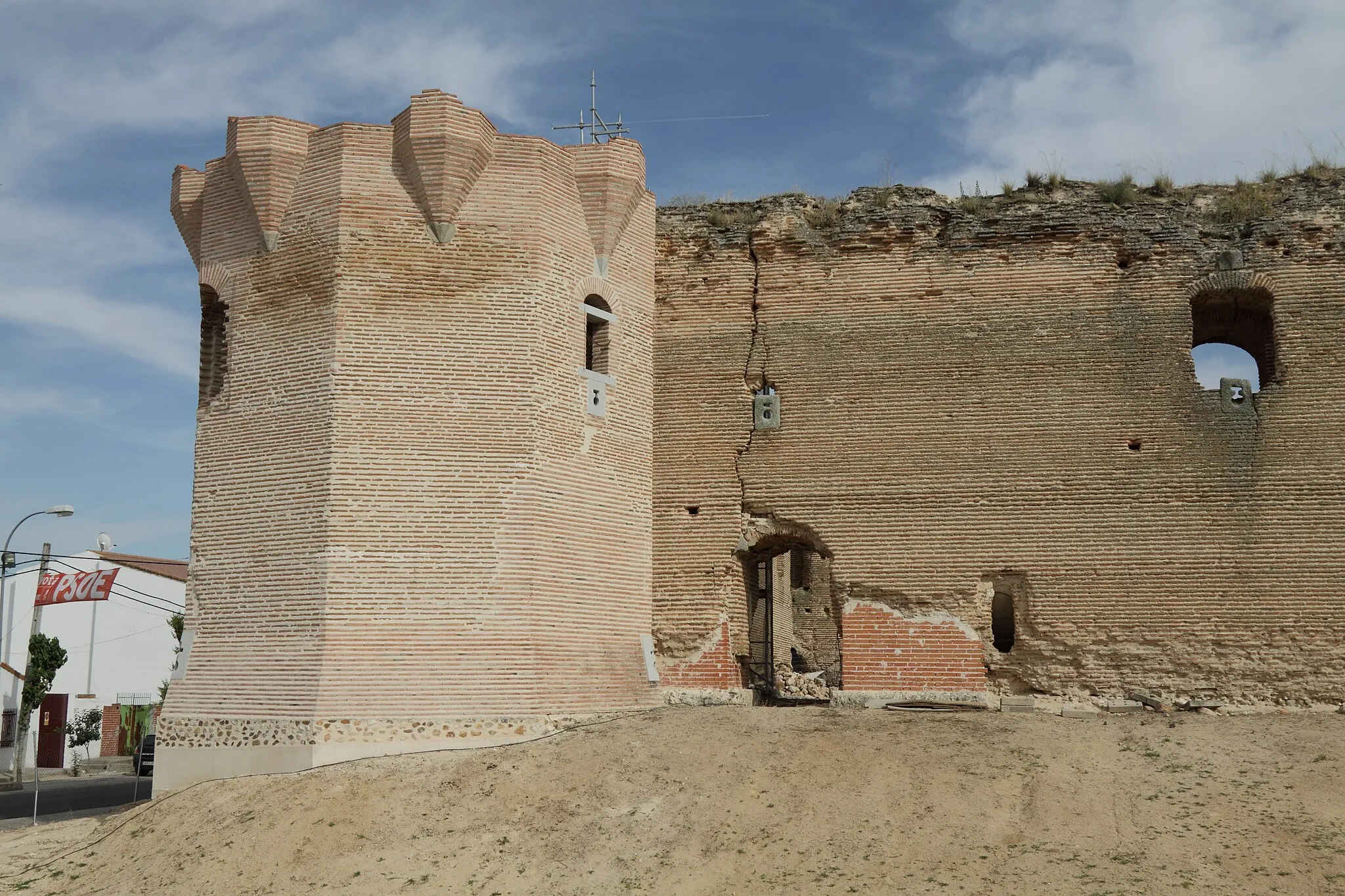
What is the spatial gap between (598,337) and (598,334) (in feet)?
0.17

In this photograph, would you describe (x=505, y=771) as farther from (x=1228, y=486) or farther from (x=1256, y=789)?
(x=1228, y=486)

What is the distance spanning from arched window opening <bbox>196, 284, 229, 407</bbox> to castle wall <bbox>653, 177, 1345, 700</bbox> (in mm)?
5054

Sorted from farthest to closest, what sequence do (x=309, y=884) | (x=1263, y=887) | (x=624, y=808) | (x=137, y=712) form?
(x=137, y=712), (x=624, y=808), (x=309, y=884), (x=1263, y=887)

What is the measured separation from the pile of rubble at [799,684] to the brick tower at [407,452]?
469cm

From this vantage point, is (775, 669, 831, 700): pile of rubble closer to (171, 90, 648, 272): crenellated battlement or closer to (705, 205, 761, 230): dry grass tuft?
(705, 205, 761, 230): dry grass tuft

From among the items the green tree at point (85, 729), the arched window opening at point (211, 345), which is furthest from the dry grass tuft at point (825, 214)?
the green tree at point (85, 729)

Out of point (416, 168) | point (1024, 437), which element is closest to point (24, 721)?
point (416, 168)

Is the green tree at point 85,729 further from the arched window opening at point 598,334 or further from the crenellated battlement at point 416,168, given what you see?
the arched window opening at point 598,334

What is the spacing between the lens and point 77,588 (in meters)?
21.8

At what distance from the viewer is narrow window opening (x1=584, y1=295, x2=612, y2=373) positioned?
43.8 feet

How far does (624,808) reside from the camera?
10.4 metres

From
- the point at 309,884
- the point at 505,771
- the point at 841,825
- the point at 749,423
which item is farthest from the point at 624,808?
the point at 749,423

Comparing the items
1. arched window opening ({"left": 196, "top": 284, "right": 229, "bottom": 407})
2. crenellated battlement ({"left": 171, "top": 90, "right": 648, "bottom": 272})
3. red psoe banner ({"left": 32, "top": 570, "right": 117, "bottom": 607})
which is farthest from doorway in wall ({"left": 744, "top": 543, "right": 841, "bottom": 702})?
red psoe banner ({"left": 32, "top": 570, "right": 117, "bottom": 607})

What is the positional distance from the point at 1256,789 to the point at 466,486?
7.68 metres
